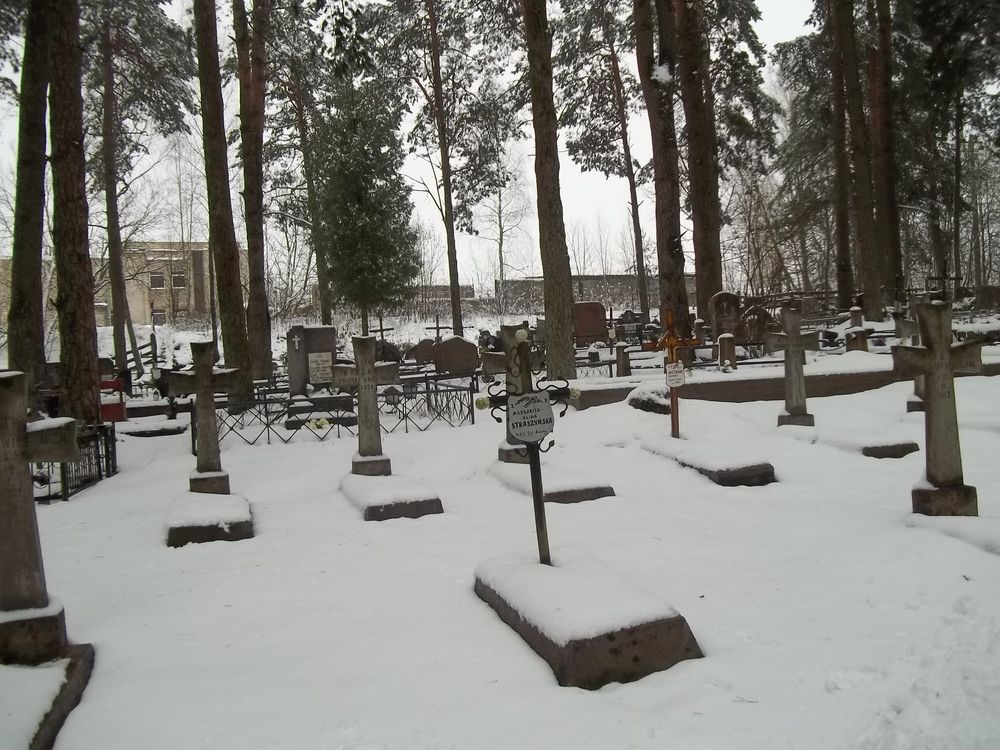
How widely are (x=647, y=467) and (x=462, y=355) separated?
934 centimetres

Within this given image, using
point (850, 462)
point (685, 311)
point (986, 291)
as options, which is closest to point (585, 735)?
point (850, 462)

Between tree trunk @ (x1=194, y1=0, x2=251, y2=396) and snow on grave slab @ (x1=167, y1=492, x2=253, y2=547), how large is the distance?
24.1ft

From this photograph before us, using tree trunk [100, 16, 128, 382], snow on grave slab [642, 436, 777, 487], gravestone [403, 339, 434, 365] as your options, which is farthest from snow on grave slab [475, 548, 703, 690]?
tree trunk [100, 16, 128, 382]

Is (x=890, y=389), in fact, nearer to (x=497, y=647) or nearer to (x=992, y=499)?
(x=992, y=499)

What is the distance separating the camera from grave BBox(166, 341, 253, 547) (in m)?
5.29

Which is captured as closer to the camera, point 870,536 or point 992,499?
point 870,536

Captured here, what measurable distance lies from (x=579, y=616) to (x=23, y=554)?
2.38 m

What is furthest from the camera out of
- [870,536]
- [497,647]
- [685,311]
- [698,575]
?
[685,311]

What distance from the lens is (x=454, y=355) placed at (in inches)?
630

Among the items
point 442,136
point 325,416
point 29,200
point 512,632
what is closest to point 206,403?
point 512,632

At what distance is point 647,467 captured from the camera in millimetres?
7113

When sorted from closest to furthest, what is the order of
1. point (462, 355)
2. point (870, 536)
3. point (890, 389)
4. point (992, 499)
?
point (870, 536)
point (992, 499)
point (890, 389)
point (462, 355)

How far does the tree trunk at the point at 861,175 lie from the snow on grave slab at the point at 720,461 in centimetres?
1489

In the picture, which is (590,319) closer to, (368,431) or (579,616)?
(368,431)
